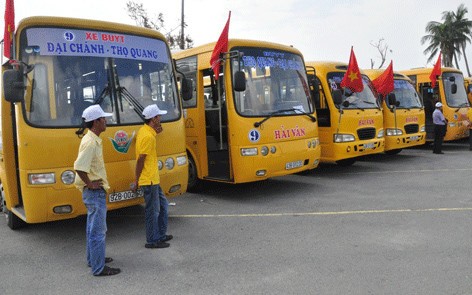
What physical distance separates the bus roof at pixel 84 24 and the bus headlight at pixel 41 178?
1772mm

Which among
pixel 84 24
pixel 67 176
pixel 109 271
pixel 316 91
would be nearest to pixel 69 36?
pixel 84 24

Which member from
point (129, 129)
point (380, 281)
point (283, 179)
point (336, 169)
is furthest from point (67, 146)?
point (336, 169)

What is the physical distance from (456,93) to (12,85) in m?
13.6

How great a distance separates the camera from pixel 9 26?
5.18m

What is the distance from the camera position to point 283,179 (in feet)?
33.1

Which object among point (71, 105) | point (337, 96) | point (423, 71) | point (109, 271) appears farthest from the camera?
point (423, 71)

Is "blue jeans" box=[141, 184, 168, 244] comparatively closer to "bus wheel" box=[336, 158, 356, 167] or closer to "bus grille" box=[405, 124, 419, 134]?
"bus wheel" box=[336, 158, 356, 167]

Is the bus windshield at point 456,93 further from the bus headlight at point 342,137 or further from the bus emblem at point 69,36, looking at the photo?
the bus emblem at point 69,36

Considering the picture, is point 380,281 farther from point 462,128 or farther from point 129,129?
point 462,128

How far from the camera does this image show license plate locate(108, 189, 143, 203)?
18.2 ft

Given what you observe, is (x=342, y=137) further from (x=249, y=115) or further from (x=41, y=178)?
(x=41, y=178)

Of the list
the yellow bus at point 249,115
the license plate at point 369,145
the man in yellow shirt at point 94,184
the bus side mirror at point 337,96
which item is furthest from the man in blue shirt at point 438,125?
the man in yellow shirt at point 94,184

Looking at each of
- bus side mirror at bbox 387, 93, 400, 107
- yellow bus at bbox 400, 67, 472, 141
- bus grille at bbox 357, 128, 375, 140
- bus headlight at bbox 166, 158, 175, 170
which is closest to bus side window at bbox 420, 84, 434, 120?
yellow bus at bbox 400, 67, 472, 141

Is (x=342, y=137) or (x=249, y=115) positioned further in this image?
(x=342, y=137)
